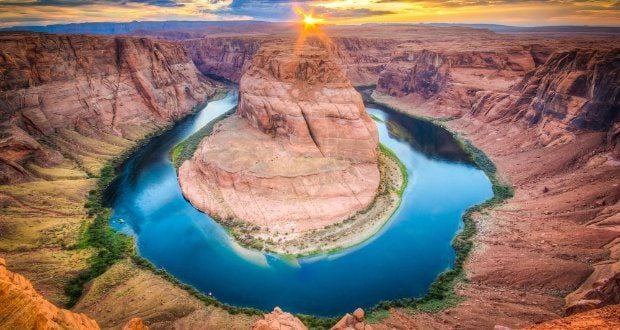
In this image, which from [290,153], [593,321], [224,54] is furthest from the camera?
[224,54]

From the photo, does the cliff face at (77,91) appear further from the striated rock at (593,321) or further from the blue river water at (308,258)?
the striated rock at (593,321)

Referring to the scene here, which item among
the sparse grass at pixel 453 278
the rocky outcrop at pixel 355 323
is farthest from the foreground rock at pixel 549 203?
the rocky outcrop at pixel 355 323

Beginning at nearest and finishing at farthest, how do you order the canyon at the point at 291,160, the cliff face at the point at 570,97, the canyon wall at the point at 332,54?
the canyon at the point at 291,160 < the cliff face at the point at 570,97 < the canyon wall at the point at 332,54

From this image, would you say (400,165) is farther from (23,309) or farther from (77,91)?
(77,91)

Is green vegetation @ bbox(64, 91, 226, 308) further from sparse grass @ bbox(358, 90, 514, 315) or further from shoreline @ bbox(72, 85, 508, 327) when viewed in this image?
sparse grass @ bbox(358, 90, 514, 315)

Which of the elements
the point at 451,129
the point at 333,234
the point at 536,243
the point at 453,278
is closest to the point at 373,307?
the point at 453,278

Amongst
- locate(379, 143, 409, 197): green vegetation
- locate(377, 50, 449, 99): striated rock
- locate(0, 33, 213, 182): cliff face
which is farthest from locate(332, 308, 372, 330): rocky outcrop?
locate(377, 50, 449, 99): striated rock

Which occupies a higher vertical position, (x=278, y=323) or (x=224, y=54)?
(x=224, y=54)
